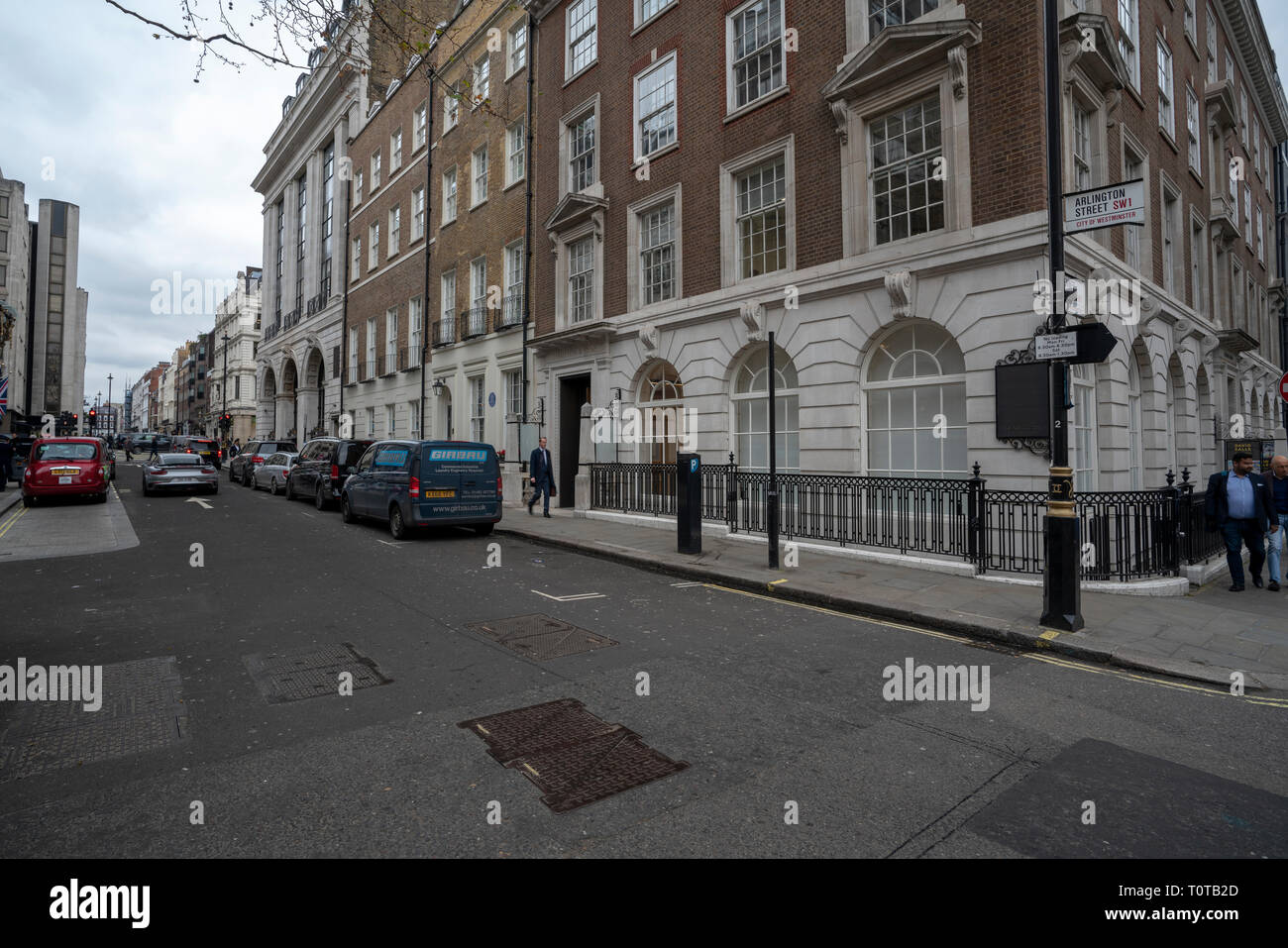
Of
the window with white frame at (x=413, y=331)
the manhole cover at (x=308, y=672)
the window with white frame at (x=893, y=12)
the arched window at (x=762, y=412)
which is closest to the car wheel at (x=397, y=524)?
the arched window at (x=762, y=412)

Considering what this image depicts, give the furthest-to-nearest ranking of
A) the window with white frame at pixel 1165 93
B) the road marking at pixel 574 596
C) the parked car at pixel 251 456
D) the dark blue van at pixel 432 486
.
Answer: the parked car at pixel 251 456
the window with white frame at pixel 1165 93
the dark blue van at pixel 432 486
the road marking at pixel 574 596

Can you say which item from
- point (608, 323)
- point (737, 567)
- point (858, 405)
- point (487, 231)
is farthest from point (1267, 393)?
point (487, 231)

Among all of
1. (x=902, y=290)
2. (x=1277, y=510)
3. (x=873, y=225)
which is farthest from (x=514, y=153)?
(x=1277, y=510)

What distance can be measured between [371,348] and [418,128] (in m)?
10.2

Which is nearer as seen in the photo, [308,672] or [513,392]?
[308,672]

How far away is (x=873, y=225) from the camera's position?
12.6 metres

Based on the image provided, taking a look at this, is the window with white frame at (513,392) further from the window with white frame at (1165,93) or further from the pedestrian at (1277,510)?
the pedestrian at (1277,510)

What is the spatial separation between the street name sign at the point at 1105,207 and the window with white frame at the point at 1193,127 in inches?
609

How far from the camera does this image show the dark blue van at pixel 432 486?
12953 millimetres

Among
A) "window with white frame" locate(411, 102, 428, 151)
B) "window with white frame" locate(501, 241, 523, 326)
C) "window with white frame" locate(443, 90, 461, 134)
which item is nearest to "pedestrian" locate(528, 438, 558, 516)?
"window with white frame" locate(501, 241, 523, 326)

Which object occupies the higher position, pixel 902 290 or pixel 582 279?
pixel 582 279

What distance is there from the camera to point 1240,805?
3.31 meters

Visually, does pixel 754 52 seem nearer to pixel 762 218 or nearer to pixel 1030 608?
pixel 762 218

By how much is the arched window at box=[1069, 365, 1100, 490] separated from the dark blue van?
34.1 feet
